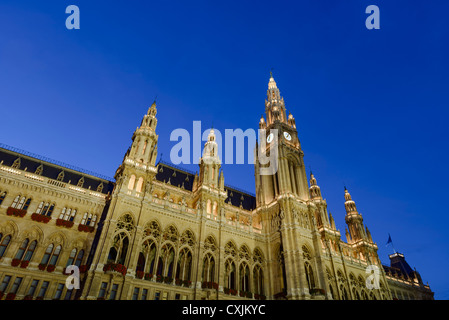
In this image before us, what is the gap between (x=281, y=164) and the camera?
53.0 meters

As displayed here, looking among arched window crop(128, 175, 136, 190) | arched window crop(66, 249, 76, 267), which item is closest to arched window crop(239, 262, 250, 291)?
arched window crop(128, 175, 136, 190)

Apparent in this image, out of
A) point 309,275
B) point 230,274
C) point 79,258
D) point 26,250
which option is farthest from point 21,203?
point 309,275

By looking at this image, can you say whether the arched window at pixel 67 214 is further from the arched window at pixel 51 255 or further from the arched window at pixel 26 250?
the arched window at pixel 26 250

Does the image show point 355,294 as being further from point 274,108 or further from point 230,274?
point 274,108

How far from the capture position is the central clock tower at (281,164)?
5194 centimetres

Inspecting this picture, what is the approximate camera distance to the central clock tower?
51938 mm

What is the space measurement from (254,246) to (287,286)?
7430 millimetres

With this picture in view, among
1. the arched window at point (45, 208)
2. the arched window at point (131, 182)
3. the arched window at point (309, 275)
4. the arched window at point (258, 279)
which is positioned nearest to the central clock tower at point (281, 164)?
the arched window at point (309, 275)

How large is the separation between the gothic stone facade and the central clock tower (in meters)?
0.37

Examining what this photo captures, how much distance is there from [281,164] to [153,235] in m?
27.8

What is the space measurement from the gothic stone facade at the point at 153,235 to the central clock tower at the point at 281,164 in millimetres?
369

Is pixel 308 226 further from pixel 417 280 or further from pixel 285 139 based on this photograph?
pixel 417 280
